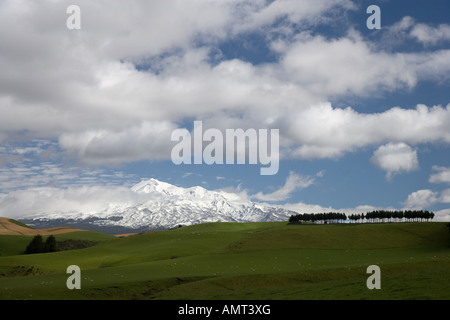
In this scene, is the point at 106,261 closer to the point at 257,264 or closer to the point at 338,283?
the point at 257,264

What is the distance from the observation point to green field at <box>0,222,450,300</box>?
3703 centimetres

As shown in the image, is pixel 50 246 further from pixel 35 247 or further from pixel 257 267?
pixel 257 267

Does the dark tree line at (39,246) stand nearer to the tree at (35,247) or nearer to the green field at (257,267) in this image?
the tree at (35,247)


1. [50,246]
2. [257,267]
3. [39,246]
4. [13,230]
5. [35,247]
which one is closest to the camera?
[257,267]

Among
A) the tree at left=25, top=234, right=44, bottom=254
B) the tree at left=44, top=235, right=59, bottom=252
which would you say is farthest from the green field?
the tree at left=44, top=235, right=59, bottom=252

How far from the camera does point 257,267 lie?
206ft

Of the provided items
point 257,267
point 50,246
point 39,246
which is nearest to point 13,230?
point 39,246

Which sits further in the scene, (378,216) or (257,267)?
(378,216)

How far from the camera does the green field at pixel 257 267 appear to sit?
1458 inches

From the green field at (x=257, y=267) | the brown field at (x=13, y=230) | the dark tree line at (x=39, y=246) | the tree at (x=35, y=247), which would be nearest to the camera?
the green field at (x=257, y=267)

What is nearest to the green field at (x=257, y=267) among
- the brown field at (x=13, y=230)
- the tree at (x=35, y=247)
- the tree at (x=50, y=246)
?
the tree at (x=35, y=247)

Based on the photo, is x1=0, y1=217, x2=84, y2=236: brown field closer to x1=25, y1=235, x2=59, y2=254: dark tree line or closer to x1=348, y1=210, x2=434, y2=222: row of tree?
x1=25, y1=235, x2=59, y2=254: dark tree line
